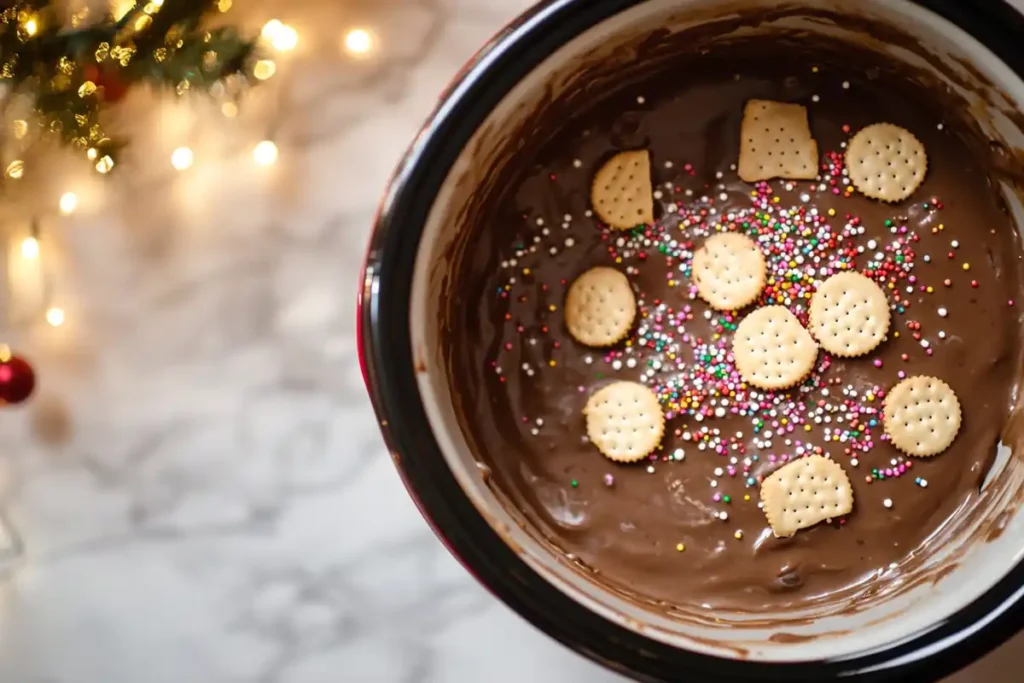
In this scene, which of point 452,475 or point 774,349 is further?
point 774,349

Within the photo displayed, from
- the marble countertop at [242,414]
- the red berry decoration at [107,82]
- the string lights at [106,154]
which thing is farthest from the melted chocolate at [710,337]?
the red berry decoration at [107,82]

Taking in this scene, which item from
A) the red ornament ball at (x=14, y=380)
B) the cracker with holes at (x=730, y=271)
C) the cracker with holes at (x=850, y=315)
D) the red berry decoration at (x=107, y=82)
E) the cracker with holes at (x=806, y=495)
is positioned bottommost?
the cracker with holes at (x=806, y=495)

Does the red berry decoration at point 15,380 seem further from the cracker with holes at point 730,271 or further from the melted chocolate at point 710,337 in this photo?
the cracker with holes at point 730,271

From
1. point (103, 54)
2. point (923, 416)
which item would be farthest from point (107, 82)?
point (923, 416)

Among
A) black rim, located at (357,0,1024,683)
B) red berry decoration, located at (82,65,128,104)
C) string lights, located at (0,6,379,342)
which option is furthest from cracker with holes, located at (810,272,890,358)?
red berry decoration, located at (82,65,128,104)

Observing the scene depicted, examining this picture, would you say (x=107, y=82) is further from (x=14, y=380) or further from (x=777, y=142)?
(x=777, y=142)

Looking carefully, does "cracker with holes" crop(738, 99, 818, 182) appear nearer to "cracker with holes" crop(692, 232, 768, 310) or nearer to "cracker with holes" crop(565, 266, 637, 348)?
"cracker with holes" crop(692, 232, 768, 310)
